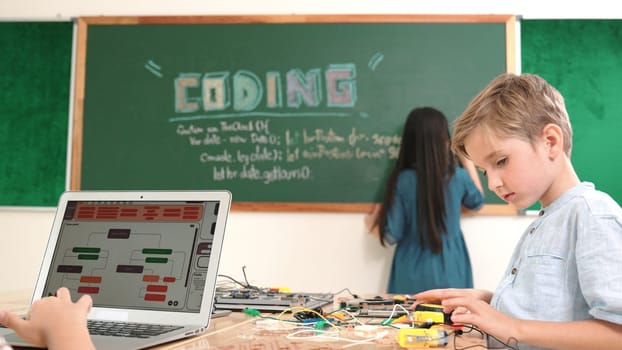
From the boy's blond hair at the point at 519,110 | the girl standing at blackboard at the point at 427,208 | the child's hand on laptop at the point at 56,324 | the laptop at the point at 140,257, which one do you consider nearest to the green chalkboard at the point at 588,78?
the girl standing at blackboard at the point at 427,208

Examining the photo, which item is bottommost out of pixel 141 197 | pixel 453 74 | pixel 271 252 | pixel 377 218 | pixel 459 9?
pixel 271 252

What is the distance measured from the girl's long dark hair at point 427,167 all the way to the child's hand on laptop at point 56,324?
1.98 meters

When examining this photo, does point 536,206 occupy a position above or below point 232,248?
above

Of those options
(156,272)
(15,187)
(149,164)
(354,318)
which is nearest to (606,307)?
(354,318)

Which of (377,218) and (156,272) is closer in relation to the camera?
(156,272)

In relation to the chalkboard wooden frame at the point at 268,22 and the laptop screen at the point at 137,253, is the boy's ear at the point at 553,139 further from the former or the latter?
the chalkboard wooden frame at the point at 268,22

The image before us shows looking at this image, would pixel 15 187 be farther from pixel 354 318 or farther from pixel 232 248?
pixel 354 318

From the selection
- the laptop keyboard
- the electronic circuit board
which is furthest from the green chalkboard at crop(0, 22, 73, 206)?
the laptop keyboard

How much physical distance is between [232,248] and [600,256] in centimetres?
232

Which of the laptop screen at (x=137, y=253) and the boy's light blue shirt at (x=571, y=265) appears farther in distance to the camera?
the laptop screen at (x=137, y=253)

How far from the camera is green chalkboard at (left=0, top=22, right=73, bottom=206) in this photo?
126 inches

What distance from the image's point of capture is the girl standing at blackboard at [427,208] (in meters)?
2.68

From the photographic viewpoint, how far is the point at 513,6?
3.07 m

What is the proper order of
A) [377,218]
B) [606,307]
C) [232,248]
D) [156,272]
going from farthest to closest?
[232,248]
[377,218]
[156,272]
[606,307]
